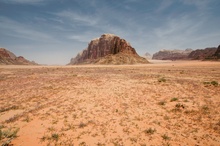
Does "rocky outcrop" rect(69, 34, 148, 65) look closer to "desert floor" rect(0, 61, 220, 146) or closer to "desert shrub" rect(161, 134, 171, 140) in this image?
"desert floor" rect(0, 61, 220, 146)

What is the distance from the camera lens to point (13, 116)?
10.3 m

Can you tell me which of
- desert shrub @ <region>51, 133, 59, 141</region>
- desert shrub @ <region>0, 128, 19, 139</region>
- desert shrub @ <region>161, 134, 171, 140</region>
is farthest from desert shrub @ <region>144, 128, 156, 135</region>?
desert shrub @ <region>0, 128, 19, 139</region>

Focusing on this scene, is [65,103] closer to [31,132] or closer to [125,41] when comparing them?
[31,132]

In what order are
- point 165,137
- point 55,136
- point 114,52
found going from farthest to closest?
point 114,52 < point 55,136 < point 165,137

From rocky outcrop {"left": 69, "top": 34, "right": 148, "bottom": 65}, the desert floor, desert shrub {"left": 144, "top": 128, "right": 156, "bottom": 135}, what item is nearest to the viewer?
the desert floor

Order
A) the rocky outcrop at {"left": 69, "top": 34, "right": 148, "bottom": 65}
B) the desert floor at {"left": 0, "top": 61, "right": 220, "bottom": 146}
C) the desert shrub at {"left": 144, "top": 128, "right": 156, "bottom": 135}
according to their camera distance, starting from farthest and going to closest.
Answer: the rocky outcrop at {"left": 69, "top": 34, "right": 148, "bottom": 65} < the desert shrub at {"left": 144, "top": 128, "right": 156, "bottom": 135} < the desert floor at {"left": 0, "top": 61, "right": 220, "bottom": 146}

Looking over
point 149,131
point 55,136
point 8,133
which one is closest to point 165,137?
point 149,131

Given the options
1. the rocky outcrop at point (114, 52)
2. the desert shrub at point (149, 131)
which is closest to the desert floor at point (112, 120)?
the desert shrub at point (149, 131)

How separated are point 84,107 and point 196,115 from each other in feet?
28.2

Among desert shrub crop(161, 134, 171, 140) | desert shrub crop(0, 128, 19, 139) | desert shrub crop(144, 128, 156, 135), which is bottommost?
desert shrub crop(161, 134, 171, 140)

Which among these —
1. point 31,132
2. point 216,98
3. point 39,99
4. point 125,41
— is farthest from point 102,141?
point 125,41

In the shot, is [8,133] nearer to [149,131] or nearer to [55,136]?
[55,136]

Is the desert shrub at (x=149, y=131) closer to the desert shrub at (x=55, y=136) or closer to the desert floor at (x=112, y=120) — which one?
the desert floor at (x=112, y=120)

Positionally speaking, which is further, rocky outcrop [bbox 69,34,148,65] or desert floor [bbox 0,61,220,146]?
rocky outcrop [bbox 69,34,148,65]
